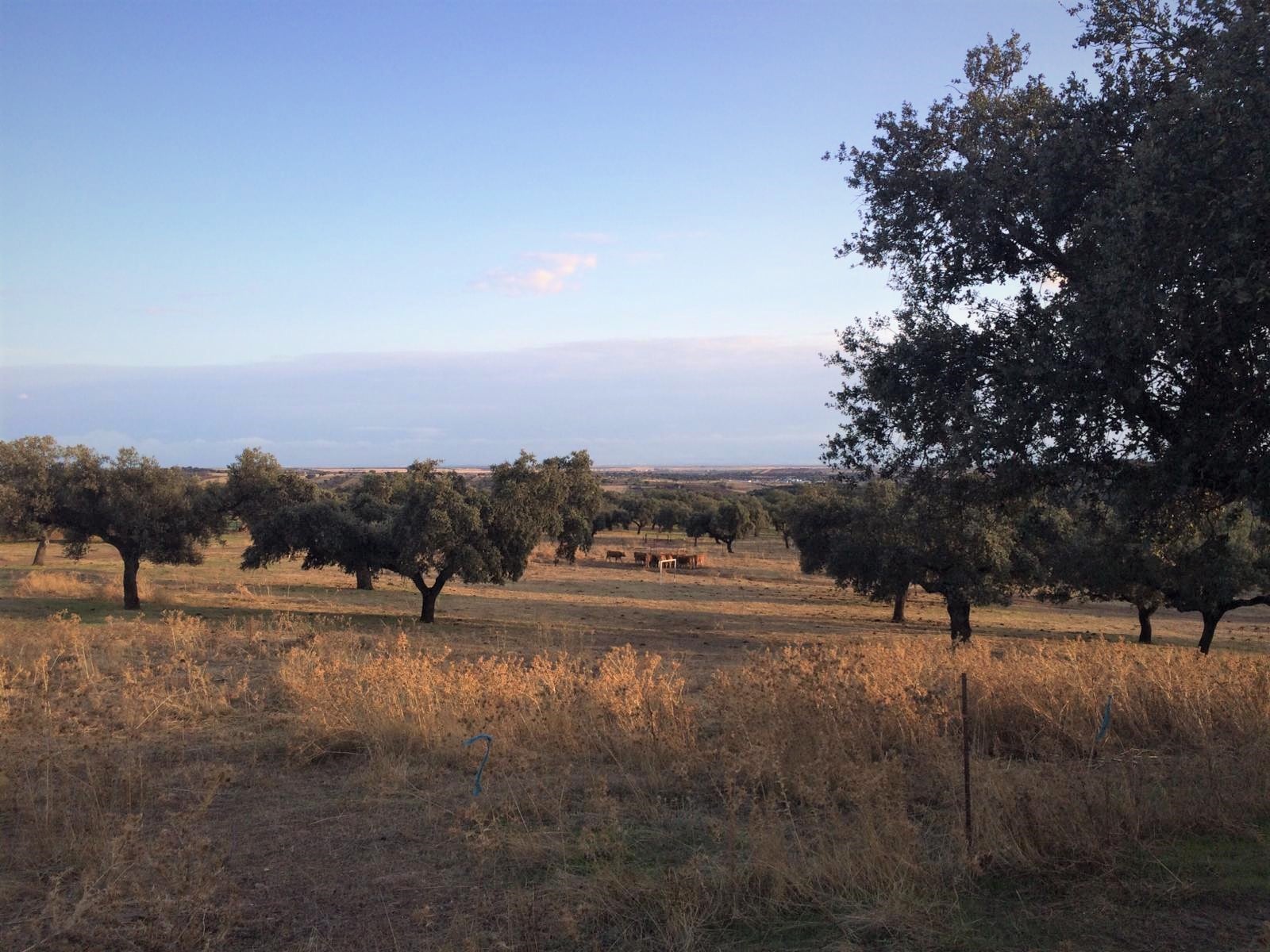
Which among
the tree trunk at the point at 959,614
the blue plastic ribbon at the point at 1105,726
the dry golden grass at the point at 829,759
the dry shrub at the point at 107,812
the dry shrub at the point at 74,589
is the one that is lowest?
the dry shrub at the point at 74,589

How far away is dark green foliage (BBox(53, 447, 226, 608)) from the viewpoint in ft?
86.6

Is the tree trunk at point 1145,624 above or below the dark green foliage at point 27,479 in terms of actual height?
below

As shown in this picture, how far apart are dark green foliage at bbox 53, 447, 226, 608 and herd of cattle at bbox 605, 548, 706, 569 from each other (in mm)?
31124

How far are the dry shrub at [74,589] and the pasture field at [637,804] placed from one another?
20.9 meters

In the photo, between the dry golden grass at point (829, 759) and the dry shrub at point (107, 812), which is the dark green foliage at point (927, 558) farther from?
the dry shrub at point (107, 812)

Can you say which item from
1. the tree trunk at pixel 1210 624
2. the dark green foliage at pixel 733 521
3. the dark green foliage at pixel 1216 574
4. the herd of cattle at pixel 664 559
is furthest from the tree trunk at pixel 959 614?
the dark green foliage at pixel 733 521

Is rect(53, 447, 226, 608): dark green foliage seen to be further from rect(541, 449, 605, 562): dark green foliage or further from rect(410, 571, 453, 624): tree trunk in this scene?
rect(541, 449, 605, 562): dark green foliage

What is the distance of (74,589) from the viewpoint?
1202 inches

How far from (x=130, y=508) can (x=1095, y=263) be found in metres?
27.3

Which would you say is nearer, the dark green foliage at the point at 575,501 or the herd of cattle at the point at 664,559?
the dark green foliage at the point at 575,501

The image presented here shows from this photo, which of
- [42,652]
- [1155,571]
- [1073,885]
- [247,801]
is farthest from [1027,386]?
[1155,571]

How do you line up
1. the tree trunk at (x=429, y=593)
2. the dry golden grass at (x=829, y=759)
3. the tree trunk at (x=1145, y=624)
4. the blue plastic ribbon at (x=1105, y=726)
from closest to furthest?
the dry golden grass at (x=829, y=759) < the blue plastic ribbon at (x=1105, y=726) < the tree trunk at (x=429, y=593) < the tree trunk at (x=1145, y=624)

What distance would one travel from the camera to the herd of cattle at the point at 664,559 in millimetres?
58188

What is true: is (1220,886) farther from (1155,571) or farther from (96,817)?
(1155,571)
